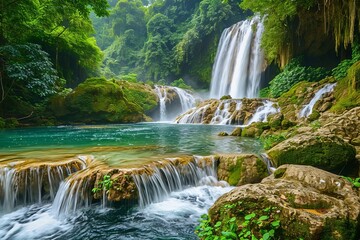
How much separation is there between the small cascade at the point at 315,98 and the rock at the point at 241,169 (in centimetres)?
883

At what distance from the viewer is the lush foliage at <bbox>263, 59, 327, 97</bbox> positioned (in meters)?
16.4

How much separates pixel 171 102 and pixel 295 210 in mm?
23659

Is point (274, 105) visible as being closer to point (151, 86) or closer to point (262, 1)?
point (262, 1)

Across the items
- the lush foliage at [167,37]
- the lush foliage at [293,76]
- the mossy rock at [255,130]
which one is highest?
the lush foliage at [167,37]

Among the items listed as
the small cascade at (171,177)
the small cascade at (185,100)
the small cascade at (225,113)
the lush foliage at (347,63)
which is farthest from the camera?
the small cascade at (185,100)

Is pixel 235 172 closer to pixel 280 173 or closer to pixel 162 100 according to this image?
pixel 280 173

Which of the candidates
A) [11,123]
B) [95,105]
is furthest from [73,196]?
[95,105]

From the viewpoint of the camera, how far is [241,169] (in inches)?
200

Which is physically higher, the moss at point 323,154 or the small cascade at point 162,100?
the small cascade at point 162,100

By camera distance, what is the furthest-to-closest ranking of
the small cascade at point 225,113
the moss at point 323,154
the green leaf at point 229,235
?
the small cascade at point 225,113 < the moss at point 323,154 < the green leaf at point 229,235

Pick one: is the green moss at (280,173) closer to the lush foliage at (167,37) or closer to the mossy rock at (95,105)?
the mossy rock at (95,105)

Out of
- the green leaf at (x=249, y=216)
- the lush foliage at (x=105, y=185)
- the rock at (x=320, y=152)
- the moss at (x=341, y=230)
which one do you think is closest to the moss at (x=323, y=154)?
Answer: the rock at (x=320, y=152)

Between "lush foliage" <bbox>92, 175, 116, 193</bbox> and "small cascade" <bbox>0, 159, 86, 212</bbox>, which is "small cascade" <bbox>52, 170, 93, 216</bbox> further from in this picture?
"small cascade" <bbox>0, 159, 86, 212</bbox>

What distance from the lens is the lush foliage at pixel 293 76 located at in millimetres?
16375
